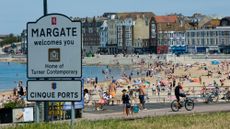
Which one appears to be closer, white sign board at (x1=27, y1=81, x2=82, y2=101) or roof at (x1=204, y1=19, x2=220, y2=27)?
white sign board at (x1=27, y1=81, x2=82, y2=101)

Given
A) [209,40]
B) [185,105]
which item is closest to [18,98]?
[185,105]

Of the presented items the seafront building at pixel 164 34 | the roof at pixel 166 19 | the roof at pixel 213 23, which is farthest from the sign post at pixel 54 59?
the roof at pixel 213 23

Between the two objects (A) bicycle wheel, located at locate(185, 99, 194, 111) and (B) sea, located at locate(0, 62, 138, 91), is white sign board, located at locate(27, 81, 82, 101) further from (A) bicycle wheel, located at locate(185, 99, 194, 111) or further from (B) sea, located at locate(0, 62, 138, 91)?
(B) sea, located at locate(0, 62, 138, 91)

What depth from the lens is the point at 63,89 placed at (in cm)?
992

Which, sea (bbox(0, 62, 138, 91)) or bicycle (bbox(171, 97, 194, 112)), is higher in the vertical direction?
sea (bbox(0, 62, 138, 91))

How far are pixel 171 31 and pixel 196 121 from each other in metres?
154

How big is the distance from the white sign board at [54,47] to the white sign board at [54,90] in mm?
121

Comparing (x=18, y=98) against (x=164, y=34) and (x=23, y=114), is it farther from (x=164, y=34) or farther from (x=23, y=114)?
(x=164, y=34)

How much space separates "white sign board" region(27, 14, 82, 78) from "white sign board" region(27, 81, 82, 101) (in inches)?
4.8

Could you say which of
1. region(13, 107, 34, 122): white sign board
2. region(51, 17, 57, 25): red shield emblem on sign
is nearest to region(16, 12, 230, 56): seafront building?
region(13, 107, 34, 122): white sign board

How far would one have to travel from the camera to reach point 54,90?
396 inches

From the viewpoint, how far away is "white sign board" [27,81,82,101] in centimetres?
984

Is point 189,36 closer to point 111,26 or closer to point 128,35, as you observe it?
point 128,35

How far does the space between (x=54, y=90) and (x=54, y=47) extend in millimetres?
689
